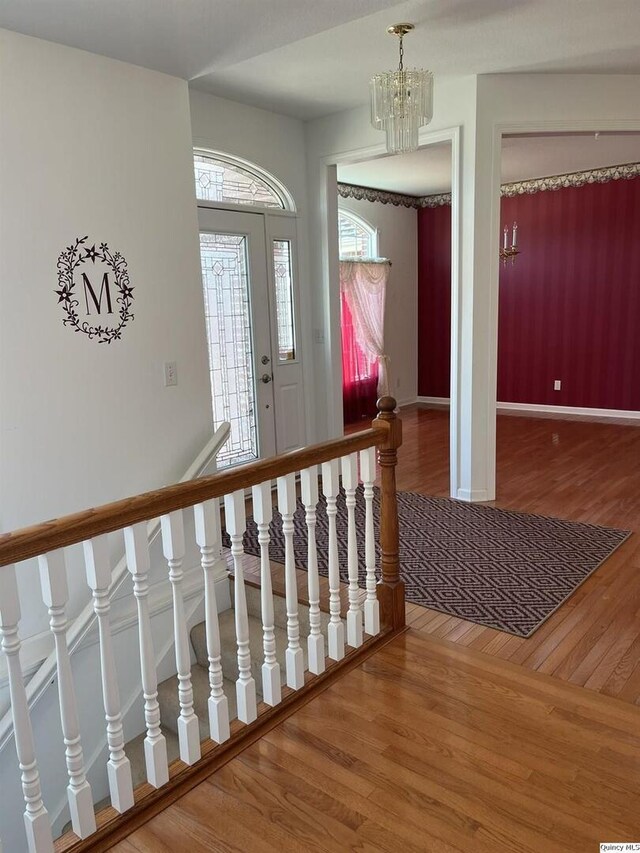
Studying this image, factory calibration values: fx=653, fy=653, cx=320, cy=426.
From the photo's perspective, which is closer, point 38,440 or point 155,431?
point 38,440

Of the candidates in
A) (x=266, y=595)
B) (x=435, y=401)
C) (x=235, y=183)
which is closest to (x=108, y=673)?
(x=266, y=595)

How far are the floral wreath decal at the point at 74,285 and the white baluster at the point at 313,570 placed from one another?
4.25 ft

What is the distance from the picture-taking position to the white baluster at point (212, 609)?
1.92m

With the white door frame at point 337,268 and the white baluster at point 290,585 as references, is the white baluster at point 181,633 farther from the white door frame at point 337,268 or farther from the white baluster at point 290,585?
the white door frame at point 337,268

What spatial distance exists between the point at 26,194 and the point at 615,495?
4.11 m

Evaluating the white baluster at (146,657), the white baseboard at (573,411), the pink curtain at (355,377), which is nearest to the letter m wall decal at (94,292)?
the white baluster at (146,657)

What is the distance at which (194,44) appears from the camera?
2.73 metres

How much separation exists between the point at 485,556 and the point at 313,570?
1592mm

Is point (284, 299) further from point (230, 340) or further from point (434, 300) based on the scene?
point (434, 300)

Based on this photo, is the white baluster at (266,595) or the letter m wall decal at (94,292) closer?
the white baluster at (266,595)

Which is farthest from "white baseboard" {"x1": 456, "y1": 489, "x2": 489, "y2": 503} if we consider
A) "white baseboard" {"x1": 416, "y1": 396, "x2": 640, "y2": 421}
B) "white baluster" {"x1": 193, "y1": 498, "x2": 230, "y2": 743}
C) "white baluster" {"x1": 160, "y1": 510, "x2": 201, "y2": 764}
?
"white baseboard" {"x1": 416, "y1": 396, "x2": 640, "y2": 421}

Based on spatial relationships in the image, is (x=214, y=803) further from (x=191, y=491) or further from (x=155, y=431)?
(x=155, y=431)

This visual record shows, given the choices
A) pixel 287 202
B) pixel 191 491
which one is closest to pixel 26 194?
pixel 191 491

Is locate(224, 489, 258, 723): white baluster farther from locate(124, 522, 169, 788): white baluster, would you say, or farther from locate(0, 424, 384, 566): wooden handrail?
locate(124, 522, 169, 788): white baluster
